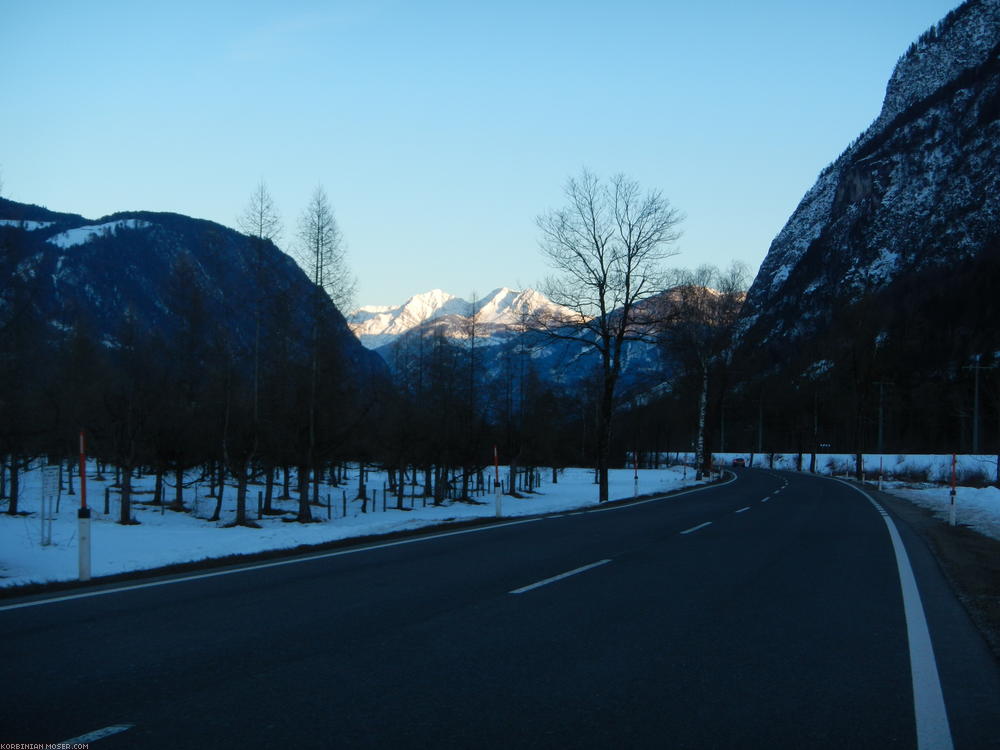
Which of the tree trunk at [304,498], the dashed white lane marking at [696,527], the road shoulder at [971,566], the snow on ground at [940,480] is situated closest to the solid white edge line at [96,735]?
the road shoulder at [971,566]

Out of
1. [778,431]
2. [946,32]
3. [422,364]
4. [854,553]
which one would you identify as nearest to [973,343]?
[778,431]

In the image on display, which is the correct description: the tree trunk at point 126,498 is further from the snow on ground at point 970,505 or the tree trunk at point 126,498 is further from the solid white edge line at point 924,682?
the solid white edge line at point 924,682

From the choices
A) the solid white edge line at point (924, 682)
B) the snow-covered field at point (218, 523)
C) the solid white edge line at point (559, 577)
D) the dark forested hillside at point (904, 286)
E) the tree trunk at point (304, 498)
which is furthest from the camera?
the dark forested hillside at point (904, 286)

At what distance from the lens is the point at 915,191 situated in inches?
5856

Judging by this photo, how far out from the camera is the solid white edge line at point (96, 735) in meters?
3.87

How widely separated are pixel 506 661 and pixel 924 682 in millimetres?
2848

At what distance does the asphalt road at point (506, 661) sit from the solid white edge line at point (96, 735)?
19 millimetres

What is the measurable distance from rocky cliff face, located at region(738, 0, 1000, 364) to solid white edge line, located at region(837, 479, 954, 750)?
11959 cm

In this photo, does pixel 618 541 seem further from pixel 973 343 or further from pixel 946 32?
pixel 946 32

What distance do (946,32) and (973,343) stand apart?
120121 millimetres

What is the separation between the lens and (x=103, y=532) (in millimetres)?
22781

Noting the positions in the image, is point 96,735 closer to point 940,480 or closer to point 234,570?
point 234,570

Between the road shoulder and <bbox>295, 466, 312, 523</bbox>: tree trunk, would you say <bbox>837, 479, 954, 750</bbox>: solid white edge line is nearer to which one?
the road shoulder

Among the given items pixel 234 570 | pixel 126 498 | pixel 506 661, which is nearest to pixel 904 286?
pixel 126 498
